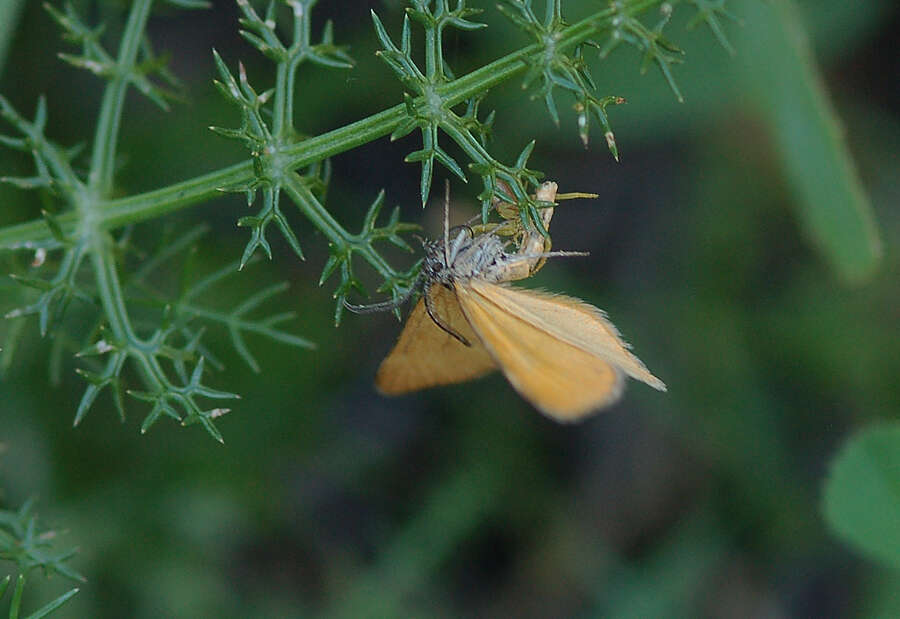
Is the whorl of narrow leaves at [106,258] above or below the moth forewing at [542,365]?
above

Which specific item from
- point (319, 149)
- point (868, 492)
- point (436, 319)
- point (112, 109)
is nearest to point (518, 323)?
point (436, 319)

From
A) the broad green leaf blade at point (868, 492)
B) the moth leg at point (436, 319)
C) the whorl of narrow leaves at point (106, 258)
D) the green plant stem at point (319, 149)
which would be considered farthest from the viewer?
the broad green leaf blade at point (868, 492)

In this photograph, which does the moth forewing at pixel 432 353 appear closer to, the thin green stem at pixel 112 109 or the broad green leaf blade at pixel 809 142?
the thin green stem at pixel 112 109

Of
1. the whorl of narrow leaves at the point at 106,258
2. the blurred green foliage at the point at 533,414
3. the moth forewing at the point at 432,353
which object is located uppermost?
the whorl of narrow leaves at the point at 106,258

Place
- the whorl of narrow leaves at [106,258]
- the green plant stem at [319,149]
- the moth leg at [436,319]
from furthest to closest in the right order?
the moth leg at [436,319], the whorl of narrow leaves at [106,258], the green plant stem at [319,149]

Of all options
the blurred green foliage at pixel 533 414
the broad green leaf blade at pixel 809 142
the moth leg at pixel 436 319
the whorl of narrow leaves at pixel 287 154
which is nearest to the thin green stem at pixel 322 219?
the whorl of narrow leaves at pixel 287 154

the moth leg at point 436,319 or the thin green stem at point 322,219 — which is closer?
the thin green stem at point 322,219

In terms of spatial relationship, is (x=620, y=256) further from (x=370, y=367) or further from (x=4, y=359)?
(x=4, y=359)
